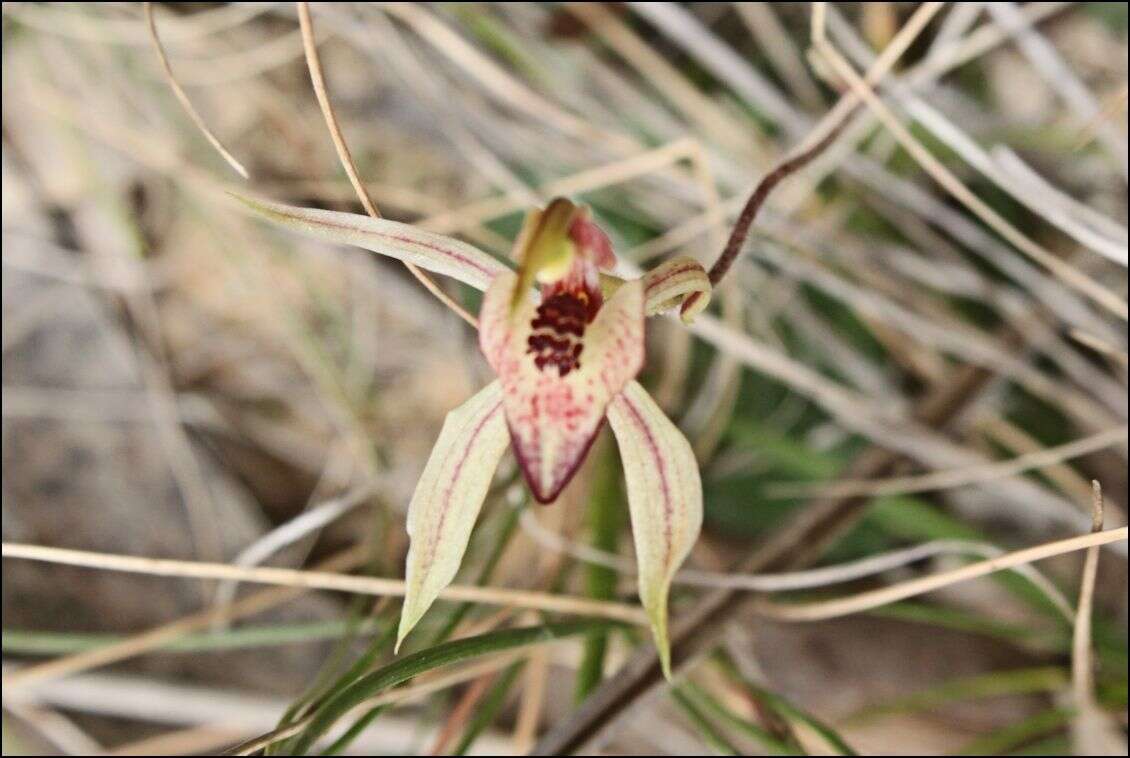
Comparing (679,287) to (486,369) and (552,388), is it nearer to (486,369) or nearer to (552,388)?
(552,388)

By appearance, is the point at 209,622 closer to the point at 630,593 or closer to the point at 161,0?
the point at 630,593

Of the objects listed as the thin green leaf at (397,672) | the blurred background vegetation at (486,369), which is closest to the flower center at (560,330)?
the thin green leaf at (397,672)

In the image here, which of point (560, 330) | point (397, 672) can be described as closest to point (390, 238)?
point (560, 330)

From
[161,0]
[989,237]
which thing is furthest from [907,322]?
[161,0]

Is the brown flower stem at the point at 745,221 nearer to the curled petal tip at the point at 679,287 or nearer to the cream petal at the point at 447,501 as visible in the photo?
the curled petal tip at the point at 679,287

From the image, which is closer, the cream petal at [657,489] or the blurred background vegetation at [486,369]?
the cream petal at [657,489]

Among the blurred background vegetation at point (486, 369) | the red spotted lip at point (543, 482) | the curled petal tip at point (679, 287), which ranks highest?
the blurred background vegetation at point (486, 369)
